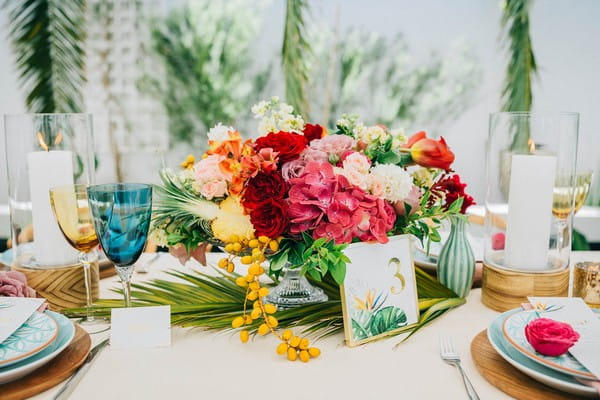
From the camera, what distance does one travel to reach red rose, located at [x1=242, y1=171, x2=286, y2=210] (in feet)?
2.88

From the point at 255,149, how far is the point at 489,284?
0.55 m

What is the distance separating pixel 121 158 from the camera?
4797mm

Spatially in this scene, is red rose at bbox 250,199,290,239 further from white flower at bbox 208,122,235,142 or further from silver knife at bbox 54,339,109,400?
silver knife at bbox 54,339,109,400

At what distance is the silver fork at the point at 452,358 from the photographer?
705mm

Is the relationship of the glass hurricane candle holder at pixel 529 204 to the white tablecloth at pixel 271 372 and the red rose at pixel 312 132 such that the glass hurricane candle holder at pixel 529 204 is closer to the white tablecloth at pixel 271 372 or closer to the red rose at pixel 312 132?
the white tablecloth at pixel 271 372

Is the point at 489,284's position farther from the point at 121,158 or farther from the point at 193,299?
the point at 121,158

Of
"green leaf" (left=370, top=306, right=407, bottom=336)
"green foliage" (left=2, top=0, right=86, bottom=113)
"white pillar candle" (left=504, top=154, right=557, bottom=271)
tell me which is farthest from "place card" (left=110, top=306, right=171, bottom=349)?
"green foliage" (left=2, top=0, right=86, bottom=113)

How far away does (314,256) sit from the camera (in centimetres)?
86

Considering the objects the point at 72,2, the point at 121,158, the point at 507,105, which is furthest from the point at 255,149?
the point at 121,158

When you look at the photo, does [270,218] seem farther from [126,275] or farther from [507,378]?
[507,378]

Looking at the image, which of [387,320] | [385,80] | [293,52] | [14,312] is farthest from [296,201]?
[385,80]

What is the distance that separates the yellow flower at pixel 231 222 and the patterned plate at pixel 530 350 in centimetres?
45

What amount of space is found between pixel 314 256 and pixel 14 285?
55cm

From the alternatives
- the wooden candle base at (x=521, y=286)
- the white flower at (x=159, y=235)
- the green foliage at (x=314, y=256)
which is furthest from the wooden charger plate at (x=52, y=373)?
the wooden candle base at (x=521, y=286)
